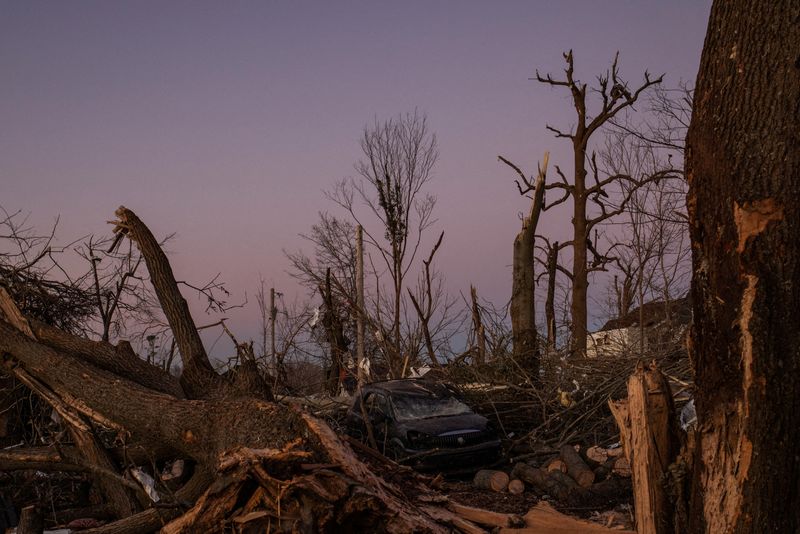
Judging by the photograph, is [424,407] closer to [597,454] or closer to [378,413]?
[378,413]

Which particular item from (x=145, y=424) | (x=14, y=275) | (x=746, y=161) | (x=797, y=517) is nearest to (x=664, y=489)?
(x=797, y=517)

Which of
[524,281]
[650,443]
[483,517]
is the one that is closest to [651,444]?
[650,443]

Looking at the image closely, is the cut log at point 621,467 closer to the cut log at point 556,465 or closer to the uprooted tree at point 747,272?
the cut log at point 556,465

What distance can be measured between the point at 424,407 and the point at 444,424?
1.96ft

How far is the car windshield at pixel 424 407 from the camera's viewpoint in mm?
11312

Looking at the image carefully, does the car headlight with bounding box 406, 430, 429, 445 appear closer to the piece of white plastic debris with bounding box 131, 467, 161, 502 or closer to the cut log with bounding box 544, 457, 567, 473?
the cut log with bounding box 544, 457, 567, 473

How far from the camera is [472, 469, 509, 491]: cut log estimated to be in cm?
991

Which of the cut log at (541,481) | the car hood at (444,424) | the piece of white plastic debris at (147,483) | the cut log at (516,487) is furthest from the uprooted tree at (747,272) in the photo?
the car hood at (444,424)

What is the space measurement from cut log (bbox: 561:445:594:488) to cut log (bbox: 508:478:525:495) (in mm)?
712

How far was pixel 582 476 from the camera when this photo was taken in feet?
31.7

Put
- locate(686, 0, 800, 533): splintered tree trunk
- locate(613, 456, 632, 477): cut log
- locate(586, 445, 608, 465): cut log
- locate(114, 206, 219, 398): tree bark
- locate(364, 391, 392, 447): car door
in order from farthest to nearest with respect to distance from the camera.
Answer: locate(364, 391, 392, 447): car door → locate(586, 445, 608, 465): cut log → locate(613, 456, 632, 477): cut log → locate(114, 206, 219, 398): tree bark → locate(686, 0, 800, 533): splintered tree trunk

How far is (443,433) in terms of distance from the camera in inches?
425

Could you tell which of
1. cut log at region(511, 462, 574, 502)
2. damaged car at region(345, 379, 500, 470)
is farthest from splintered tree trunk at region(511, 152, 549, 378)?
cut log at region(511, 462, 574, 502)

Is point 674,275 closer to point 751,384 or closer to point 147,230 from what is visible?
point 147,230
